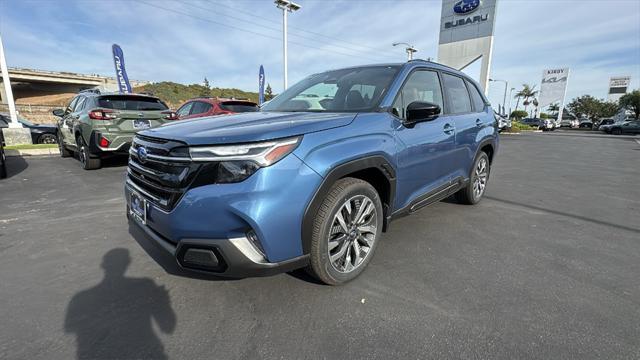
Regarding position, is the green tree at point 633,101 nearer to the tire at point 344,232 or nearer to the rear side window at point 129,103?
the rear side window at point 129,103

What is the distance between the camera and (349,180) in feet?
7.82

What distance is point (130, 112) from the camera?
6613 mm

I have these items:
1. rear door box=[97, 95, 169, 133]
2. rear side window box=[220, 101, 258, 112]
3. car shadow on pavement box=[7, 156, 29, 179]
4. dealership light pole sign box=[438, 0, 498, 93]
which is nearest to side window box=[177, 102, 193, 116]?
rear side window box=[220, 101, 258, 112]

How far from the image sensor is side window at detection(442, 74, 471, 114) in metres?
3.72

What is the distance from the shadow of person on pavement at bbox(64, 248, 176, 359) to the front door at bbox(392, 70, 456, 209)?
198cm

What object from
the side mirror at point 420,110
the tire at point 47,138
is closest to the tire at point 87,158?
the side mirror at point 420,110

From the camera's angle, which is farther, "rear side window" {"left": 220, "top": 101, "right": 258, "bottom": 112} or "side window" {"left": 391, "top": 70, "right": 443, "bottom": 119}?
"rear side window" {"left": 220, "top": 101, "right": 258, "bottom": 112}

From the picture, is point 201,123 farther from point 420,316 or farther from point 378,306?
point 420,316

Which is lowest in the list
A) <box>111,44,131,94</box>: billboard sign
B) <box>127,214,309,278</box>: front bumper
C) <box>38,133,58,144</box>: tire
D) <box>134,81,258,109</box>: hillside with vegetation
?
<box>38,133,58,144</box>: tire

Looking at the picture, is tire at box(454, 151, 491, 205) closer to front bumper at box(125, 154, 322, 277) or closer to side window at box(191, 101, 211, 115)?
front bumper at box(125, 154, 322, 277)

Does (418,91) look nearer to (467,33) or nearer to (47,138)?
(47,138)

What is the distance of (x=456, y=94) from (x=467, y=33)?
1121 inches

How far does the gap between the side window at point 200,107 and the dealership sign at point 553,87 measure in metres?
60.6

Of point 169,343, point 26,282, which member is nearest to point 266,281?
point 169,343
